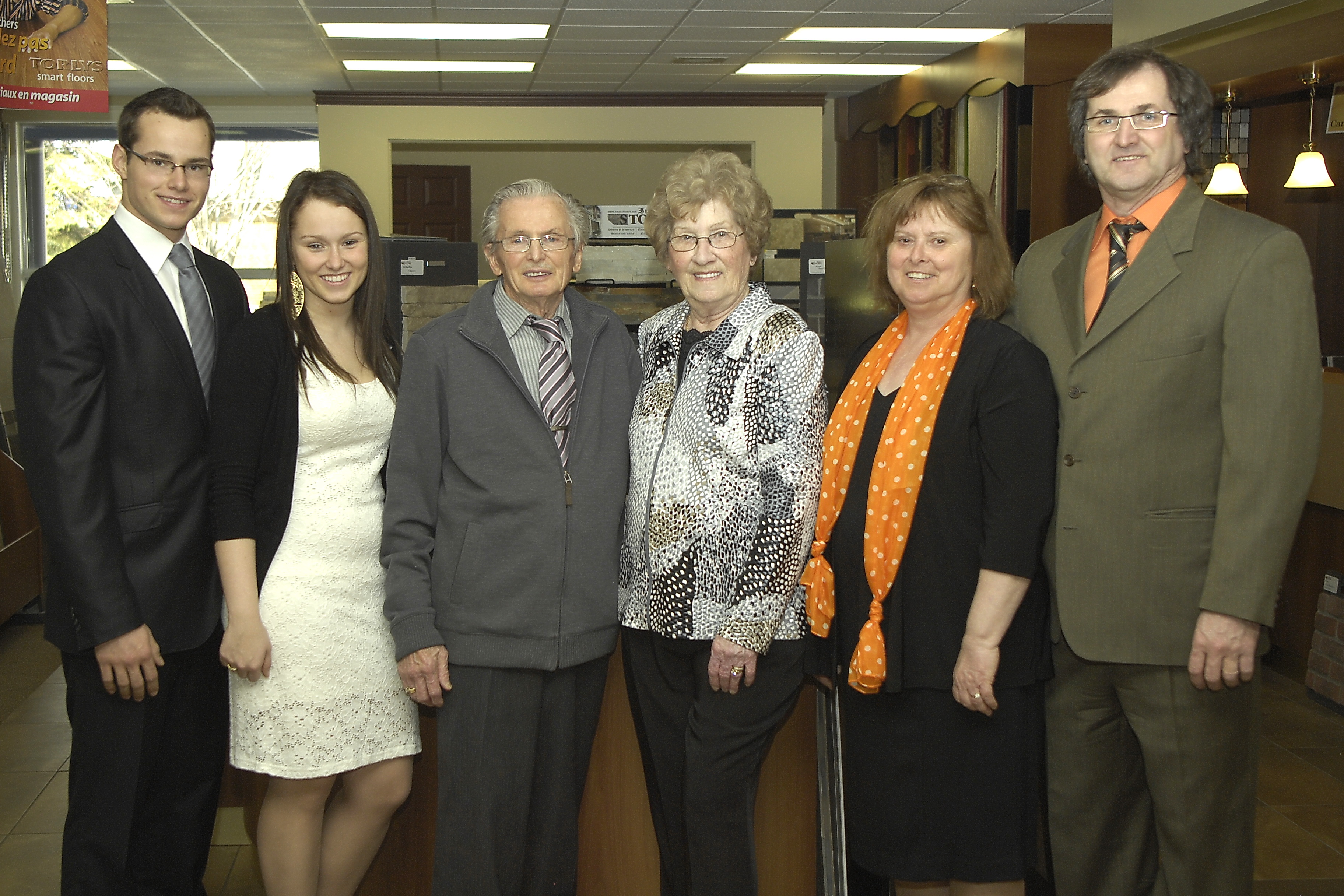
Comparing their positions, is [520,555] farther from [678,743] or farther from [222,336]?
[222,336]

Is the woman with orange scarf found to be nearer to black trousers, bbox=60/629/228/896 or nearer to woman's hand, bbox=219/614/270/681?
woman's hand, bbox=219/614/270/681

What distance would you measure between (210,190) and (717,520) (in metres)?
11.1

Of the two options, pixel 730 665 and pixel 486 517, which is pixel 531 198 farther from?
pixel 730 665

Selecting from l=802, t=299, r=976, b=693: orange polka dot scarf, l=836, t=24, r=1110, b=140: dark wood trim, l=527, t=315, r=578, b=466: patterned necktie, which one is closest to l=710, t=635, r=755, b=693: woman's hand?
l=802, t=299, r=976, b=693: orange polka dot scarf

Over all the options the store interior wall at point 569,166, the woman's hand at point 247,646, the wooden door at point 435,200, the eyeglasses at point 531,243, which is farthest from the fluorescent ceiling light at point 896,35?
the woman's hand at point 247,646

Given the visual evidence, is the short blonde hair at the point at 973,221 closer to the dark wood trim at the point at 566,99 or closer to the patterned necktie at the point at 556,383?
the patterned necktie at the point at 556,383

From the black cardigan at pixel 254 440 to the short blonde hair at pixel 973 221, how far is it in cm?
113

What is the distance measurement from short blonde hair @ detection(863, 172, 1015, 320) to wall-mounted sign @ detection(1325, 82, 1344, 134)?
451 centimetres

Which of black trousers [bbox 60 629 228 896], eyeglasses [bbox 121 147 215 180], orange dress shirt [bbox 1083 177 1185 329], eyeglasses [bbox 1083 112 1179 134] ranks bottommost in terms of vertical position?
black trousers [bbox 60 629 228 896]

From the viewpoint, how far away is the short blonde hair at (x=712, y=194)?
1.99 meters

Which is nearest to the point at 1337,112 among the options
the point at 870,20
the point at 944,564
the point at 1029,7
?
the point at 1029,7

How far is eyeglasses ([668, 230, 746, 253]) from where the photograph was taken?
1.99m

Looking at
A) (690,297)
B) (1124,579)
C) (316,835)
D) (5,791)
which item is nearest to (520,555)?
(690,297)

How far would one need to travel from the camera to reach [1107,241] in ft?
6.54
